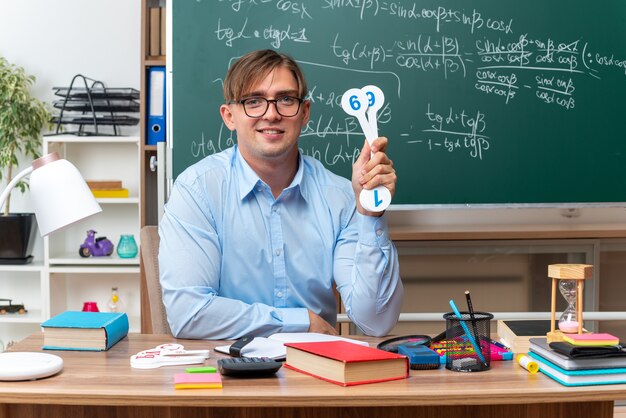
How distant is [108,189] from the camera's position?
13.9 ft

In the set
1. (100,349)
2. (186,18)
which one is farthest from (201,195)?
(186,18)

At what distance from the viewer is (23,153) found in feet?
14.6

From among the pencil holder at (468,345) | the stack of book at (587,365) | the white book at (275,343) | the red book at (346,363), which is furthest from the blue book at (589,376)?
the white book at (275,343)

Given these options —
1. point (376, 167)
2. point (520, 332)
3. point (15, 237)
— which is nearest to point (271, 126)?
point (376, 167)

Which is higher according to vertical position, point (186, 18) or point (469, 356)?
point (186, 18)

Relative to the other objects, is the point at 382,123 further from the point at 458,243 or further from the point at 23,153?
the point at 23,153

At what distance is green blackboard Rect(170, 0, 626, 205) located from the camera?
3.35 m

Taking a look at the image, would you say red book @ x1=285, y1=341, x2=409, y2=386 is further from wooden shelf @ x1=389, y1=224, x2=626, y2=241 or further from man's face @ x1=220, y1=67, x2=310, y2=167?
Result: wooden shelf @ x1=389, y1=224, x2=626, y2=241

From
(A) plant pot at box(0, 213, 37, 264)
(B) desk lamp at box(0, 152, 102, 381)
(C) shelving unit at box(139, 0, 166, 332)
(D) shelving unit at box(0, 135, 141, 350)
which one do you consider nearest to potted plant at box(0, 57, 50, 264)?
(A) plant pot at box(0, 213, 37, 264)

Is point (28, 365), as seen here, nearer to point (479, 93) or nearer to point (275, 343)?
point (275, 343)

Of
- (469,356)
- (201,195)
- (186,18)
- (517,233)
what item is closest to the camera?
(469,356)

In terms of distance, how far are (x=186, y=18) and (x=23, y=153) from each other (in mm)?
1637

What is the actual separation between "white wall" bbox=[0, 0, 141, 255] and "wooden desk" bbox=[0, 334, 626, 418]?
299cm

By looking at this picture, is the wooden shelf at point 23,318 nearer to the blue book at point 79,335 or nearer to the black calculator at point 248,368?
the blue book at point 79,335
